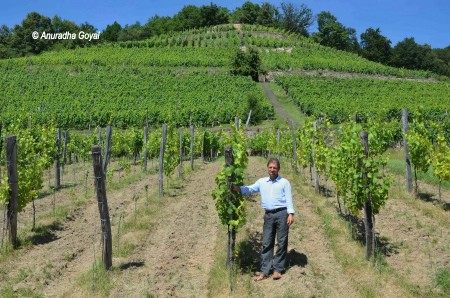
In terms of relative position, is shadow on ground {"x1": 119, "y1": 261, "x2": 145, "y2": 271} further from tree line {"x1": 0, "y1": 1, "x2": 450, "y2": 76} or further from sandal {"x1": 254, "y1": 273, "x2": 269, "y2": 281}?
tree line {"x1": 0, "y1": 1, "x2": 450, "y2": 76}

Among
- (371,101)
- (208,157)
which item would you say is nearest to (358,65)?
(371,101)

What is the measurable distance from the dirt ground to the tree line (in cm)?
7854

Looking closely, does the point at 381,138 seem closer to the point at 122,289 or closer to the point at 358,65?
the point at 122,289

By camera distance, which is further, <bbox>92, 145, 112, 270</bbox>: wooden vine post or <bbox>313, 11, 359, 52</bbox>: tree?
<bbox>313, 11, 359, 52</bbox>: tree

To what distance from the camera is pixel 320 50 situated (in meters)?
77.5

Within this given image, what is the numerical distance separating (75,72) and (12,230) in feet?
174

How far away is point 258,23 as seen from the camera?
10938 centimetres

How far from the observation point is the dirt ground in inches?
275

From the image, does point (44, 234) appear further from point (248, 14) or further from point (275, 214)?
point (248, 14)

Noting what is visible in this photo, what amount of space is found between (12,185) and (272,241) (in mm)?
5660

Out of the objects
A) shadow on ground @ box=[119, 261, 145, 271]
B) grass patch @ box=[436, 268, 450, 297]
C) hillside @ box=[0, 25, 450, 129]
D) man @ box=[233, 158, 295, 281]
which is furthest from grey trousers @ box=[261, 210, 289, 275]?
hillside @ box=[0, 25, 450, 129]

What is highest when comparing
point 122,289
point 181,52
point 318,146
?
point 181,52

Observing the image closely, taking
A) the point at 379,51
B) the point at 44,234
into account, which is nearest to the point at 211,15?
the point at 379,51

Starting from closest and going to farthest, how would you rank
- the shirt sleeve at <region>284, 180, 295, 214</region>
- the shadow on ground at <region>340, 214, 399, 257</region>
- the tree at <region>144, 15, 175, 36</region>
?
the shirt sleeve at <region>284, 180, 295, 214</region>, the shadow on ground at <region>340, 214, 399, 257</region>, the tree at <region>144, 15, 175, 36</region>
